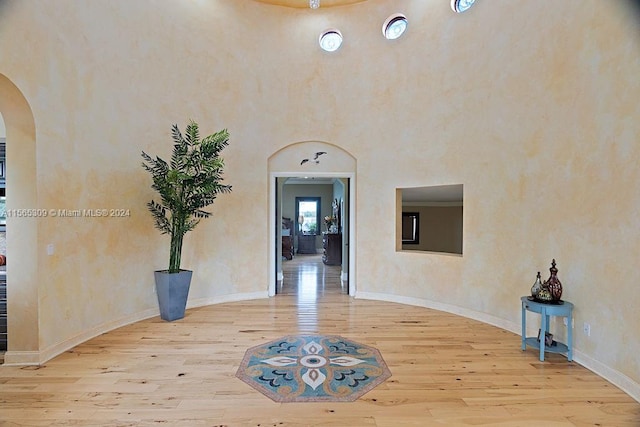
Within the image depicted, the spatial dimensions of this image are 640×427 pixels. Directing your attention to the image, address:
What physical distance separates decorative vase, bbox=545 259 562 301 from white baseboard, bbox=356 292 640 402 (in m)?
0.60

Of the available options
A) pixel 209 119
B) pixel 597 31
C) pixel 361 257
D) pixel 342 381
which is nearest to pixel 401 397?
pixel 342 381

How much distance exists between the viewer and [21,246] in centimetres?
326

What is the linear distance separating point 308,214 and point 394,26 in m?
8.29

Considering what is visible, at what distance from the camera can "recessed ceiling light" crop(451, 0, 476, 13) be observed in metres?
4.88

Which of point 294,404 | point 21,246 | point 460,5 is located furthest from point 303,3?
point 294,404

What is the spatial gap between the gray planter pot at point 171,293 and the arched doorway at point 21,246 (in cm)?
144

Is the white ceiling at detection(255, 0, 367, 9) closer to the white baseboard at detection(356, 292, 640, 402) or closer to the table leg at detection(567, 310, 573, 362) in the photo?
the white baseboard at detection(356, 292, 640, 402)

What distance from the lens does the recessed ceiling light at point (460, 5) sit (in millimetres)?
4875

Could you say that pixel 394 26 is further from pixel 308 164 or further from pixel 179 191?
pixel 179 191

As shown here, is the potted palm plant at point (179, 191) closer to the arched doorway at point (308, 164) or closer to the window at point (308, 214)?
the arched doorway at point (308, 164)

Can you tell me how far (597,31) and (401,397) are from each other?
3.79 metres

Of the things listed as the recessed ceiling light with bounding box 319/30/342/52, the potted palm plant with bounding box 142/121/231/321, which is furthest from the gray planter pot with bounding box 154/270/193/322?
the recessed ceiling light with bounding box 319/30/342/52

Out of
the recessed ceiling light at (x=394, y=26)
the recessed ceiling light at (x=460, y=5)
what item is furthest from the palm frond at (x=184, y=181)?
the recessed ceiling light at (x=460, y=5)

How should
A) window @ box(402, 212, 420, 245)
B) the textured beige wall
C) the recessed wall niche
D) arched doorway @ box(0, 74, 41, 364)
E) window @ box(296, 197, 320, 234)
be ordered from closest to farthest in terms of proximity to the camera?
1. the textured beige wall
2. arched doorway @ box(0, 74, 41, 364)
3. the recessed wall niche
4. window @ box(402, 212, 420, 245)
5. window @ box(296, 197, 320, 234)
